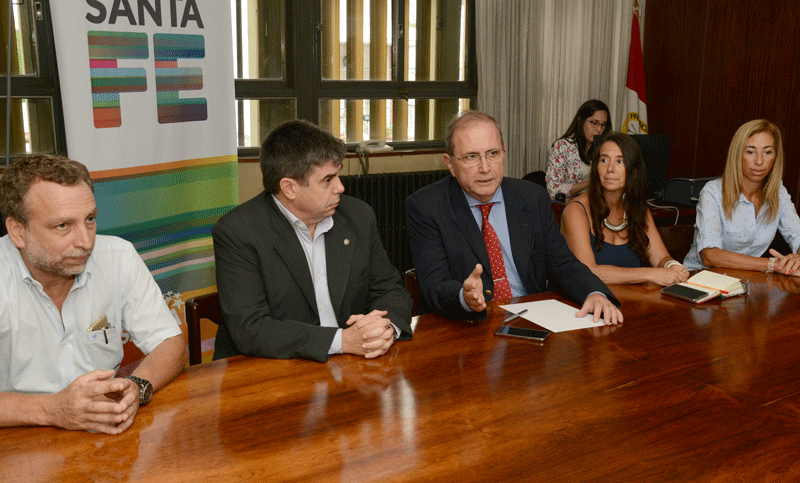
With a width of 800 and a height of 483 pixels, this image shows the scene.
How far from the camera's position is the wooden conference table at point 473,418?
1.24 m

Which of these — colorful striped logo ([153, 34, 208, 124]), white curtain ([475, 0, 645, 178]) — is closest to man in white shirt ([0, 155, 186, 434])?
colorful striped logo ([153, 34, 208, 124])

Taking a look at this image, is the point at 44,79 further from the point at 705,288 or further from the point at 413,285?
the point at 705,288

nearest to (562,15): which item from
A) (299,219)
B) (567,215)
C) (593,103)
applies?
(593,103)

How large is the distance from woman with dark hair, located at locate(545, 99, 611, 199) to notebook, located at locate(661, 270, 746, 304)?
242cm

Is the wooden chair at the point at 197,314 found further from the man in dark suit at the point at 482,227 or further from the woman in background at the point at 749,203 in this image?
the woman in background at the point at 749,203

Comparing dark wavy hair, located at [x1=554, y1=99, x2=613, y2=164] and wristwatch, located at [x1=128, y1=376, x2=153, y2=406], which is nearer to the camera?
wristwatch, located at [x1=128, y1=376, x2=153, y2=406]

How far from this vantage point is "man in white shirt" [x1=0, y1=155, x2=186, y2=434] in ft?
5.32

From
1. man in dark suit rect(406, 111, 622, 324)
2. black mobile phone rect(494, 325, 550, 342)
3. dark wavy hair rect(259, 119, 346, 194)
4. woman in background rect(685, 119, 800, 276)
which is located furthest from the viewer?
woman in background rect(685, 119, 800, 276)

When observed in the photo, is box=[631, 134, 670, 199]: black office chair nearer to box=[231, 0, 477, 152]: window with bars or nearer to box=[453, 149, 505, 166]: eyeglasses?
box=[231, 0, 477, 152]: window with bars

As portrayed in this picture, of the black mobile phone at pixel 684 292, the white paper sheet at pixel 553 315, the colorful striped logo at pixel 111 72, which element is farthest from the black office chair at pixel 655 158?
the colorful striped logo at pixel 111 72

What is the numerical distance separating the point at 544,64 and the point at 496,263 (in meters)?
3.46

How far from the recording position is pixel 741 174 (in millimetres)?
3133

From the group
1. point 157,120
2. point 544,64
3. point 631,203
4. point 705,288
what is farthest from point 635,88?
point 157,120

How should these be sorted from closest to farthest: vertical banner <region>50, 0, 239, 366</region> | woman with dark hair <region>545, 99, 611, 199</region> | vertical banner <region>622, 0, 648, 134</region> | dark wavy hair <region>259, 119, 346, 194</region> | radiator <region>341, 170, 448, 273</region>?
1. dark wavy hair <region>259, 119, 346, 194</region>
2. vertical banner <region>50, 0, 239, 366</region>
3. radiator <region>341, 170, 448, 273</region>
4. woman with dark hair <region>545, 99, 611, 199</region>
5. vertical banner <region>622, 0, 648, 134</region>
